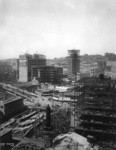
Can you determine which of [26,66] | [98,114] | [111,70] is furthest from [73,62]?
[98,114]

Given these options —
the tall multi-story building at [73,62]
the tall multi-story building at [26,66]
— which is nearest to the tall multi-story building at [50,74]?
the tall multi-story building at [26,66]

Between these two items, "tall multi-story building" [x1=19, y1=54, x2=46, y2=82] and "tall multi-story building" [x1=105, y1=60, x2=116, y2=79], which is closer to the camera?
"tall multi-story building" [x1=19, y1=54, x2=46, y2=82]

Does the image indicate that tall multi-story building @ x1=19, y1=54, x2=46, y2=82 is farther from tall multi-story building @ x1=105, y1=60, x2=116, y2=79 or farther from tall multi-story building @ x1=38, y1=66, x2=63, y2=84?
tall multi-story building @ x1=105, y1=60, x2=116, y2=79

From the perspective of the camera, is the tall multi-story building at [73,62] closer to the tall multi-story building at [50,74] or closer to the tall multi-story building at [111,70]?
the tall multi-story building at [50,74]

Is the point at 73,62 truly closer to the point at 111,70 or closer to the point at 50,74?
the point at 111,70

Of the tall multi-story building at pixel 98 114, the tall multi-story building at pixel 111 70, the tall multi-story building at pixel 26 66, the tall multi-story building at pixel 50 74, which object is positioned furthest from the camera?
the tall multi-story building at pixel 111 70

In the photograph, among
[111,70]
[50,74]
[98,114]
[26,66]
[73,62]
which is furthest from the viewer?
[73,62]

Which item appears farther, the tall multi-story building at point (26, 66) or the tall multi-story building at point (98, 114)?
the tall multi-story building at point (26, 66)

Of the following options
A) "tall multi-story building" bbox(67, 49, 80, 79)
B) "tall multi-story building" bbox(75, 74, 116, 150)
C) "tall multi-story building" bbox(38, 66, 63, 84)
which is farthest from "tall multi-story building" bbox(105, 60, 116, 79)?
"tall multi-story building" bbox(75, 74, 116, 150)

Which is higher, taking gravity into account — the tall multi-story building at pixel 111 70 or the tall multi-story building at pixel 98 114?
the tall multi-story building at pixel 111 70

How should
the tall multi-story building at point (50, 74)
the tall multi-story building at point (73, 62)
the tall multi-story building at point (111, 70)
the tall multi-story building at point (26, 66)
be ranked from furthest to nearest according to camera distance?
the tall multi-story building at point (73, 62), the tall multi-story building at point (111, 70), the tall multi-story building at point (26, 66), the tall multi-story building at point (50, 74)

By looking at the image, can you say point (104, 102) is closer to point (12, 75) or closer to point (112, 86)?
point (112, 86)

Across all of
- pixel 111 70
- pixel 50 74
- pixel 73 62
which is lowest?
pixel 50 74
